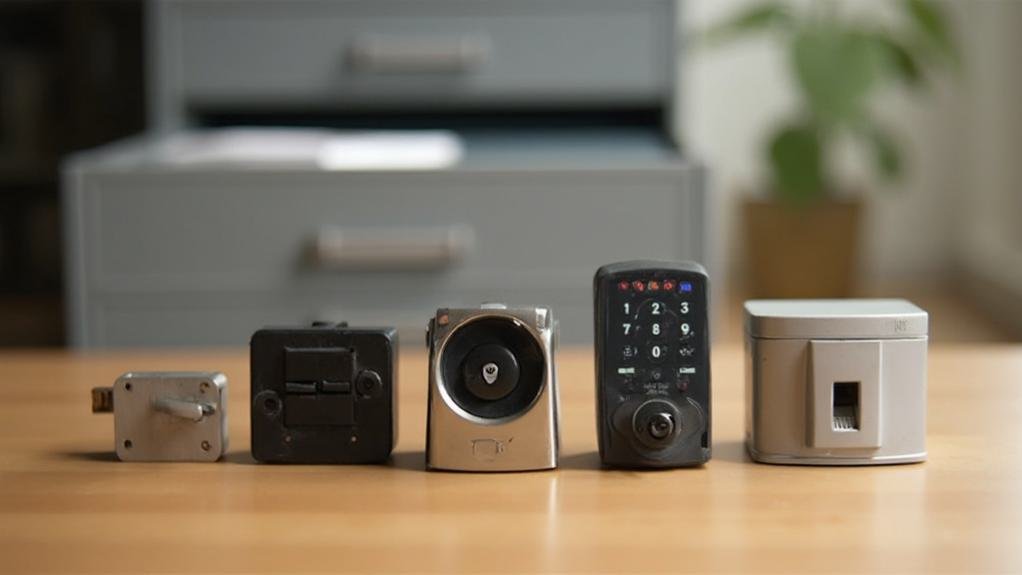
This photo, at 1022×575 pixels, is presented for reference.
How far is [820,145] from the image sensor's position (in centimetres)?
265

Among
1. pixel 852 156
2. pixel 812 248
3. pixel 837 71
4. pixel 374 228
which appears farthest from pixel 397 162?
pixel 852 156

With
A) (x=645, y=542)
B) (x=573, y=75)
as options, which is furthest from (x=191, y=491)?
(x=573, y=75)

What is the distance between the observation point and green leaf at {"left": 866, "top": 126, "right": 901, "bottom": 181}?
2725 millimetres

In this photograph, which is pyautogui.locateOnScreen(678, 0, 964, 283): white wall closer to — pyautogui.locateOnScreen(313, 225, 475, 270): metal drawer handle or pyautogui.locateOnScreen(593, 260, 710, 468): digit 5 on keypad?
pyautogui.locateOnScreen(313, 225, 475, 270): metal drawer handle

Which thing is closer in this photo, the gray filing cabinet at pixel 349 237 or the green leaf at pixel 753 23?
the gray filing cabinet at pixel 349 237

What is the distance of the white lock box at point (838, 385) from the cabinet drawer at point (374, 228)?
2.88ft

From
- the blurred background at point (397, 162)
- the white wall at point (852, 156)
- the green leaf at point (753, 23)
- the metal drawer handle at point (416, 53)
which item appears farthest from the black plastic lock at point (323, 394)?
the white wall at point (852, 156)

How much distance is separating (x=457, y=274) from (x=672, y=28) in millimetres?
487

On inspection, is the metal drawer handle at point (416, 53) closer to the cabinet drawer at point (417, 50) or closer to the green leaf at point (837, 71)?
the cabinet drawer at point (417, 50)

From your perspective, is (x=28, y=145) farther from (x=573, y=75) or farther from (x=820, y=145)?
(x=820, y=145)

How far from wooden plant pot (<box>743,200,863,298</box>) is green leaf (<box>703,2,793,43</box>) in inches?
12.3

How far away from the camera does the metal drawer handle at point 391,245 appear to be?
1683 mm

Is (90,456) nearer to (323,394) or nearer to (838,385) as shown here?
(323,394)

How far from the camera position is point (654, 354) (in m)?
0.78
